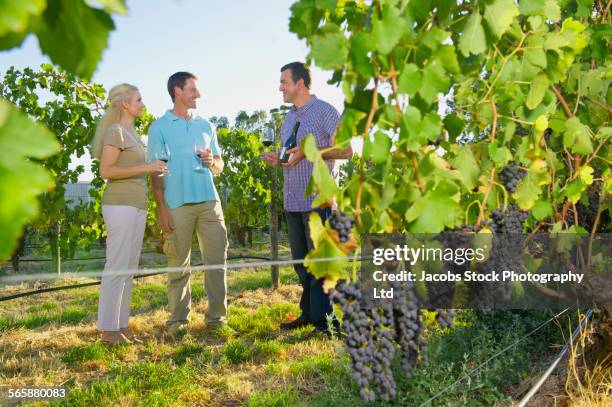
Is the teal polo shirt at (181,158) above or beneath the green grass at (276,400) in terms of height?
above

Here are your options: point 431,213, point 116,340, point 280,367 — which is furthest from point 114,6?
point 116,340

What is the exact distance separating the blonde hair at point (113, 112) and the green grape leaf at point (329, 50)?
292cm

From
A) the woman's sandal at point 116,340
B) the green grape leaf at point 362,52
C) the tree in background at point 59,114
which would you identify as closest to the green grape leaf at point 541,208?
the green grape leaf at point 362,52

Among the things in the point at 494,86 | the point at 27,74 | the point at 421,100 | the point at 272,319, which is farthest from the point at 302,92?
the point at 27,74

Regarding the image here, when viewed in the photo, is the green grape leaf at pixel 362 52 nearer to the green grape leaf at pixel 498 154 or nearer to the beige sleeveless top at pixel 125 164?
the green grape leaf at pixel 498 154

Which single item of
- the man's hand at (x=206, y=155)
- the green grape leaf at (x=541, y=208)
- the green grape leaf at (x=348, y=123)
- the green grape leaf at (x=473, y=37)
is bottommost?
the green grape leaf at (x=541, y=208)

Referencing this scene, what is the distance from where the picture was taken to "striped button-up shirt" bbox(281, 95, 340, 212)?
3.88 metres

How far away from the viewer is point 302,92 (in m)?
4.05

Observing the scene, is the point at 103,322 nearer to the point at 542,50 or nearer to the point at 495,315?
the point at 495,315

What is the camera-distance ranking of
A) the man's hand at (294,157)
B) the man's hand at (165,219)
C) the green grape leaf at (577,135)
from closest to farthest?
the green grape leaf at (577,135)
the man's hand at (294,157)
the man's hand at (165,219)

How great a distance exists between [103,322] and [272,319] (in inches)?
55.3

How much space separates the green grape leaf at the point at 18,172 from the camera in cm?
40

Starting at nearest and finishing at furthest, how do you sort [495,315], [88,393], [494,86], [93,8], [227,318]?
[93,8] → [494,86] → [88,393] → [495,315] → [227,318]

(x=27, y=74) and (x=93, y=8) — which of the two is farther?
(x=27, y=74)
